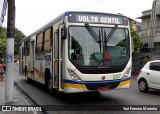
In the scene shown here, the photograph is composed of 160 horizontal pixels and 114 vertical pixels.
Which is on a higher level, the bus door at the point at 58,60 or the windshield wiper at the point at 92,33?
the windshield wiper at the point at 92,33

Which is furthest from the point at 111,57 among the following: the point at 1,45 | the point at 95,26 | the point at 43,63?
the point at 1,45

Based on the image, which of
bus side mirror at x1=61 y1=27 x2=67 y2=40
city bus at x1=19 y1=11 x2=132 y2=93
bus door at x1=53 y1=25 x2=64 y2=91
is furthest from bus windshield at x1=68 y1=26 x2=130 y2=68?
bus door at x1=53 y1=25 x2=64 y2=91

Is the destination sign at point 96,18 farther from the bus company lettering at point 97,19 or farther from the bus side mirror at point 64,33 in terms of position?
the bus side mirror at point 64,33

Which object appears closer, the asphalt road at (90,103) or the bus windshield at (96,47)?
the asphalt road at (90,103)

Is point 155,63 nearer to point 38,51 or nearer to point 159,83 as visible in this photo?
point 159,83

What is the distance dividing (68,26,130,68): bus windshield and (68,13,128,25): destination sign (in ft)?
0.82

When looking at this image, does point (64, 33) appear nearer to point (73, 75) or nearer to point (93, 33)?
point (93, 33)

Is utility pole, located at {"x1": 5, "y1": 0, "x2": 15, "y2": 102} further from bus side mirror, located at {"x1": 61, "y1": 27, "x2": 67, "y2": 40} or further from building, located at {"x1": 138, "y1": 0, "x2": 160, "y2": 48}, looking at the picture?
building, located at {"x1": 138, "y1": 0, "x2": 160, "y2": 48}

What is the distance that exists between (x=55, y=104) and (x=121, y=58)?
2.84m

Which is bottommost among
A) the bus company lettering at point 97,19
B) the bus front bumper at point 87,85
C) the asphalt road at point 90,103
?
the asphalt road at point 90,103

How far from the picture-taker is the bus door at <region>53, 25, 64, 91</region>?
11.0m

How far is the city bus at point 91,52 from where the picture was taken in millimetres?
10531

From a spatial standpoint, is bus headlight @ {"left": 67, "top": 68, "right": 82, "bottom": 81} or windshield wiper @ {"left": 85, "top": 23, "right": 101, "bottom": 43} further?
windshield wiper @ {"left": 85, "top": 23, "right": 101, "bottom": 43}

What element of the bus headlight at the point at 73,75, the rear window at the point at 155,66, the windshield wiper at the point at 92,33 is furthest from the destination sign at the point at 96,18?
the rear window at the point at 155,66
